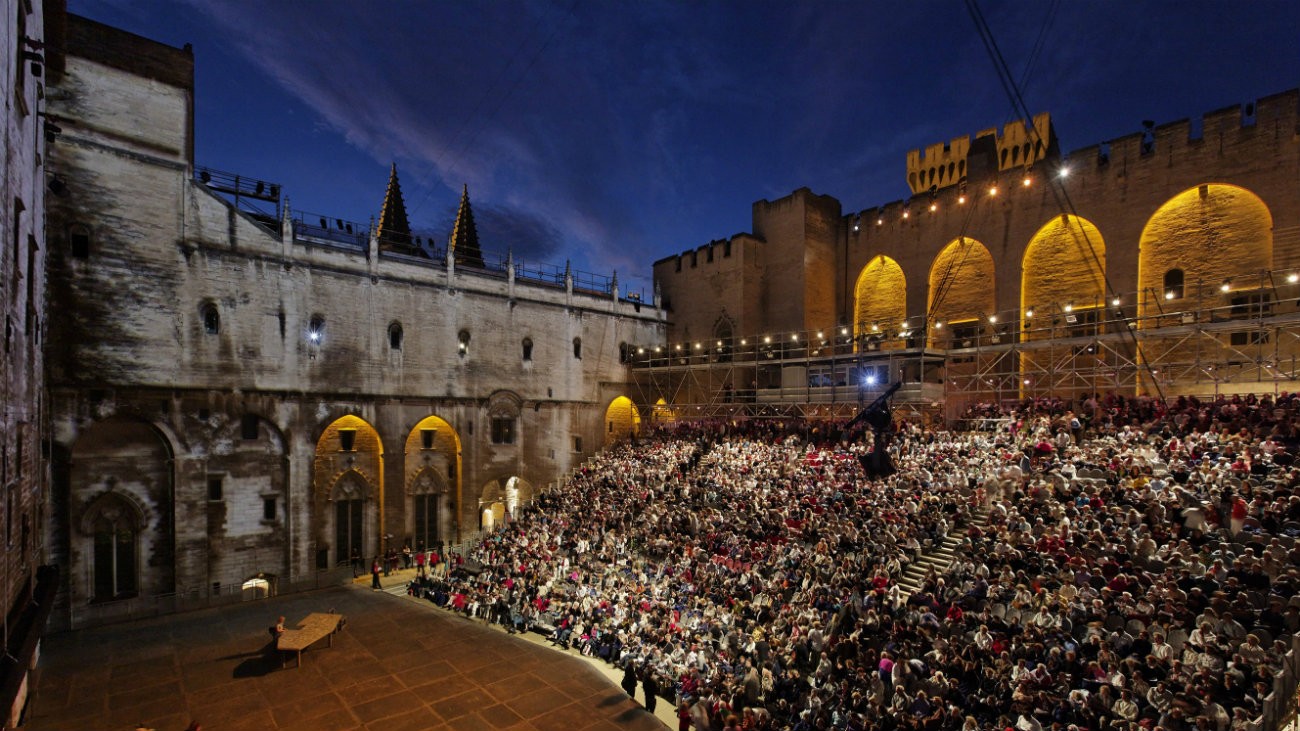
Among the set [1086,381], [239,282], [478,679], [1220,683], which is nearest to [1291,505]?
[1220,683]

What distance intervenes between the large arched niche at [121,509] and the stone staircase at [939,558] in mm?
23695

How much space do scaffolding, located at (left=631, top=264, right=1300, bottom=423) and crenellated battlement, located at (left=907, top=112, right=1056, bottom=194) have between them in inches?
314

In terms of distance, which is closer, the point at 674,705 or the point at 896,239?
the point at 674,705

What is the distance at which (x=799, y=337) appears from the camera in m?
30.9

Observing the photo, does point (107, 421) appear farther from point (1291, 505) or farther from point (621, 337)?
point (1291, 505)

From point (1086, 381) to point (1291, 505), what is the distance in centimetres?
1252

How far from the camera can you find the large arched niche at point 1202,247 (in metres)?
20.1

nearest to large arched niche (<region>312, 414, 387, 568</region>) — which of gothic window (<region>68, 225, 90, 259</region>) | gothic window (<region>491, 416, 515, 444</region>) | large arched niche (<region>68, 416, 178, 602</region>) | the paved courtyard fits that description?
large arched niche (<region>68, 416, 178, 602</region>)

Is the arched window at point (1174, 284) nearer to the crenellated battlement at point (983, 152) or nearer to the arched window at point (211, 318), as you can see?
the crenellated battlement at point (983, 152)

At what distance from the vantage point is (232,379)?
72.6 ft

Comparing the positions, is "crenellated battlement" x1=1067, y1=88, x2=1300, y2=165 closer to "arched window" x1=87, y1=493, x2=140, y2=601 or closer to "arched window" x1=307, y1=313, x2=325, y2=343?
"arched window" x1=307, y1=313, x2=325, y2=343

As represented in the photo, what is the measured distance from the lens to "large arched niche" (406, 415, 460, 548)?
26719 mm

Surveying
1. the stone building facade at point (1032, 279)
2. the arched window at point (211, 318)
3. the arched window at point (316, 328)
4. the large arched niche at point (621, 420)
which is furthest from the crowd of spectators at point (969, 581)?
the arched window at point (211, 318)

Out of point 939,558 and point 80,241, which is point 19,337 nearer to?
point 80,241
